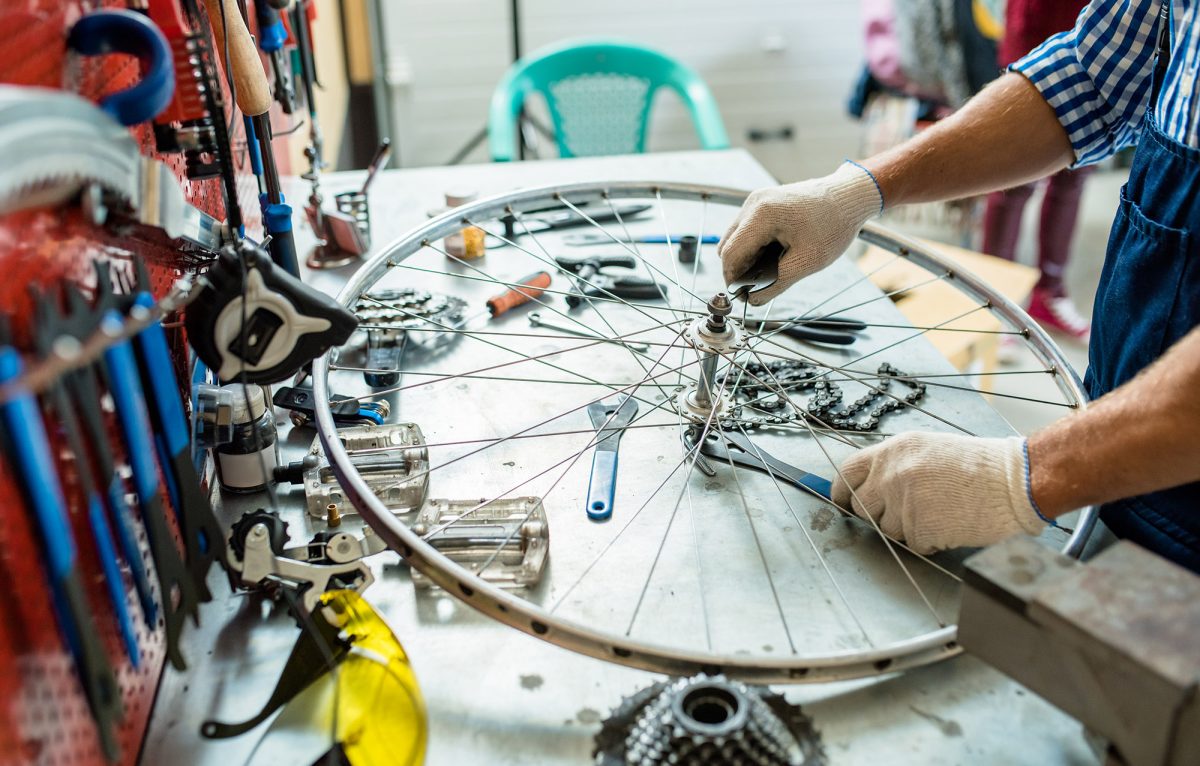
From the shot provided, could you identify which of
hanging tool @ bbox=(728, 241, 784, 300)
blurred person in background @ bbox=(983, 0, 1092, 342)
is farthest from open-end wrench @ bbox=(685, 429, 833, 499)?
blurred person in background @ bbox=(983, 0, 1092, 342)

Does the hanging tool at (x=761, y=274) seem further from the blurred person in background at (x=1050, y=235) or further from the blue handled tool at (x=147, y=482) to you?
the blurred person in background at (x=1050, y=235)

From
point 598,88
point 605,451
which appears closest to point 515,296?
point 605,451

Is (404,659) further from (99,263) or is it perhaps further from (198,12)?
(198,12)

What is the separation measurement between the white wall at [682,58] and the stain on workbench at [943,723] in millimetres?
3193

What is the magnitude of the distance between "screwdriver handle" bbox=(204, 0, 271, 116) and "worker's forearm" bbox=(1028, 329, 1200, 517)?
748mm

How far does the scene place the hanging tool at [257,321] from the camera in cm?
67

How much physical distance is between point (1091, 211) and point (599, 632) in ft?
11.8

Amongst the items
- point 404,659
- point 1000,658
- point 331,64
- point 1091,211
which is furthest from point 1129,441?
→ point 1091,211

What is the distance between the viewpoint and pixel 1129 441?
27.3 inches

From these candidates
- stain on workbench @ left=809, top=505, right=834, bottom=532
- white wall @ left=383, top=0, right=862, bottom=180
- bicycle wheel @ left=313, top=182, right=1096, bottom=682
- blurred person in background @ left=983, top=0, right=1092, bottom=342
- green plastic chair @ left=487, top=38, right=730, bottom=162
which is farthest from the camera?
white wall @ left=383, top=0, right=862, bottom=180

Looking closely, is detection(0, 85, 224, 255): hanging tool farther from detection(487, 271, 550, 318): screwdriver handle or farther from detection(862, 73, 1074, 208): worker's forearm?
detection(862, 73, 1074, 208): worker's forearm

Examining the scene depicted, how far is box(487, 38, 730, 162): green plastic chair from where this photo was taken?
7.53 ft

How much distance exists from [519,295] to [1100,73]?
2.23ft

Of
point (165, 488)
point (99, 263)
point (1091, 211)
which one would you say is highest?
point (99, 263)
